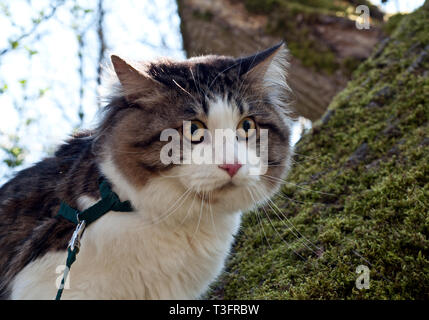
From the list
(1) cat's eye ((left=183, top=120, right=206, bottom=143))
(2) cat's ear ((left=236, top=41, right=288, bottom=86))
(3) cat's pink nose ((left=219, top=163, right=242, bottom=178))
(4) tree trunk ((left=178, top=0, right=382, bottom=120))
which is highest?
(4) tree trunk ((left=178, top=0, right=382, bottom=120))

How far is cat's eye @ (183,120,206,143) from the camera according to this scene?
1.88 metres

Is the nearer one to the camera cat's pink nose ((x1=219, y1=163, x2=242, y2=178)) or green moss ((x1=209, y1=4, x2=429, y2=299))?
cat's pink nose ((x1=219, y1=163, x2=242, y2=178))

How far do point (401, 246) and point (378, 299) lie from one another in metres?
0.33

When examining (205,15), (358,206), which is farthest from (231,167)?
(205,15)

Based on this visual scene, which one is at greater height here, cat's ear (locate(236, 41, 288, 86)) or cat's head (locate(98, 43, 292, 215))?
cat's ear (locate(236, 41, 288, 86))

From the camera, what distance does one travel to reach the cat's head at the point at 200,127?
183 cm

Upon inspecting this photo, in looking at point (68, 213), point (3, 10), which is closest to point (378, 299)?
point (68, 213)

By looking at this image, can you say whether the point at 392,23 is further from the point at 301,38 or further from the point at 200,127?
the point at 200,127

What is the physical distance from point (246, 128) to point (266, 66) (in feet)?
1.59

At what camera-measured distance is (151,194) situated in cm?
196

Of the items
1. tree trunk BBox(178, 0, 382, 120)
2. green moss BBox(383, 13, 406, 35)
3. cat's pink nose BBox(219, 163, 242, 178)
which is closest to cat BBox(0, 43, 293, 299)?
cat's pink nose BBox(219, 163, 242, 178)

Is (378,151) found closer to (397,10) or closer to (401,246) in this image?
(401,246)

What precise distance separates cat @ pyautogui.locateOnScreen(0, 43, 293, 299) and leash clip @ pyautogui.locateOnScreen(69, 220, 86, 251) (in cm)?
9

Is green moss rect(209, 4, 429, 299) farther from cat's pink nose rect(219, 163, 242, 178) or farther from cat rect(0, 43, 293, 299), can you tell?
cat's pink nose rect(219, 163, 242, 178)
